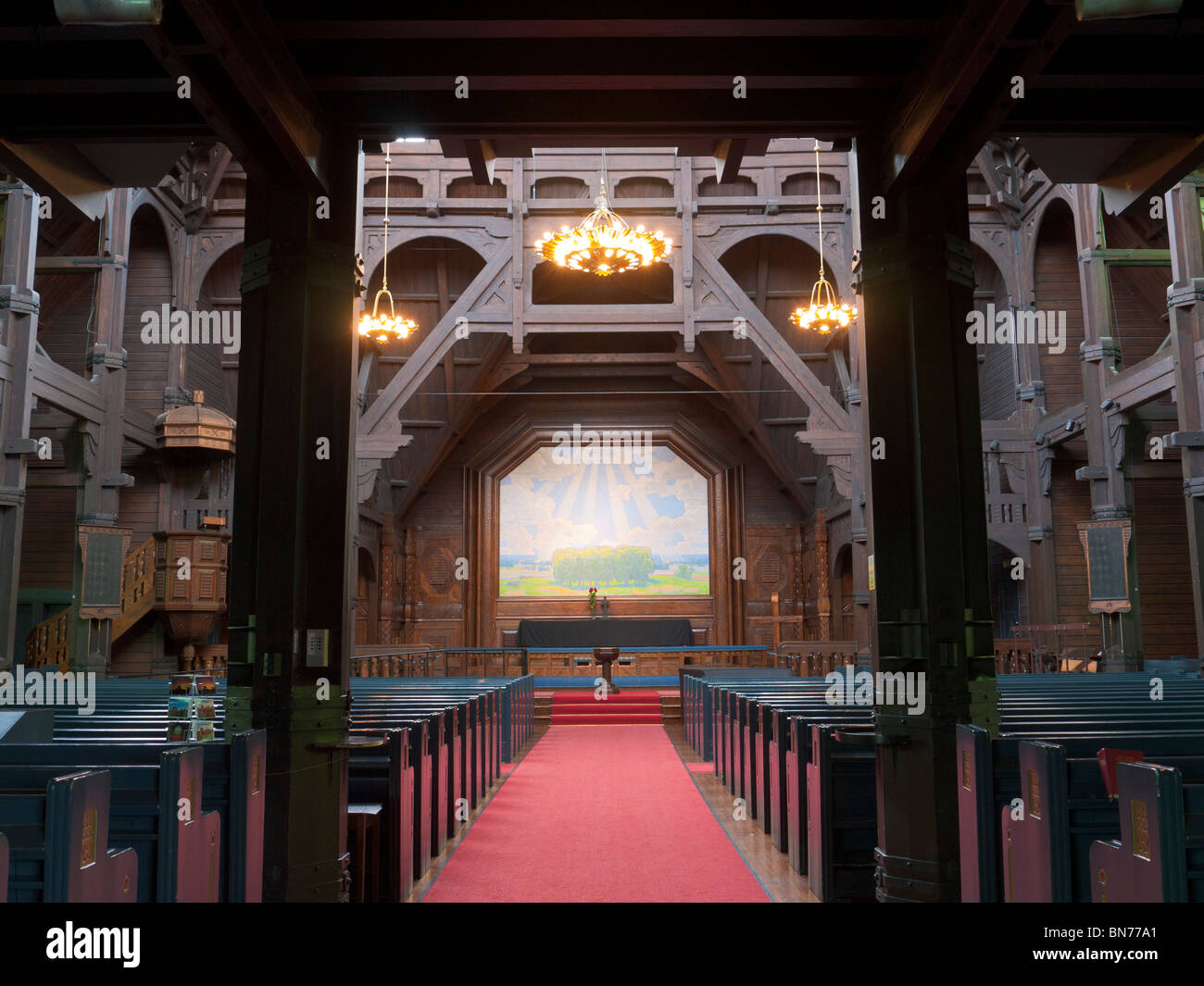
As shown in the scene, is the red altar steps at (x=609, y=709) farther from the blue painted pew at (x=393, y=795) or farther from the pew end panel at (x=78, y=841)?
the pew end panel at (x=78, y=841)

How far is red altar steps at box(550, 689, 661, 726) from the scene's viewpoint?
1428cm

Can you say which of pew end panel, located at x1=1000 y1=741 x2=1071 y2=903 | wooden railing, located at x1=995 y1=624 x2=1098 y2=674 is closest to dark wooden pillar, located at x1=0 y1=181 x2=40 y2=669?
pew end panel, located at x1=1000 y1=741 x2=1071 y2=903

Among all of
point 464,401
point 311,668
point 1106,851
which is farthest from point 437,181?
point 1106,851

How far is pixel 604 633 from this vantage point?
2164cm

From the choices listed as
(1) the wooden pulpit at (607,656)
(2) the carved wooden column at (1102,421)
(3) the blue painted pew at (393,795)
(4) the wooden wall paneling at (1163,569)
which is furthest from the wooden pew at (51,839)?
(4) the wooden wall paneling at (1163,569)

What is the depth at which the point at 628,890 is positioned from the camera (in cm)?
489

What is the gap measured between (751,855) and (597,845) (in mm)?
908

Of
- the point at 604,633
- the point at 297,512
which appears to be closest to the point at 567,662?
the point at 604,633

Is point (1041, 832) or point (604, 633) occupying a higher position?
point (604, 633)

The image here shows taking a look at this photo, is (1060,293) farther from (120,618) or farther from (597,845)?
(120,618)

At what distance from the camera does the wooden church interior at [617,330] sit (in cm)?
359

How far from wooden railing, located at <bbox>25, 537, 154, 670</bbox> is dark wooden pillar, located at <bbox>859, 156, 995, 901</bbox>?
12611 millimetres

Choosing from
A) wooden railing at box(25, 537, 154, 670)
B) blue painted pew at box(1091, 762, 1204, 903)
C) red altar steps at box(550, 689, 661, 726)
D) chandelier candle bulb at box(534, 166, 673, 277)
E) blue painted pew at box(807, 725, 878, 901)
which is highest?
chandelier candle bulb at box(534, 166, 673, 277)

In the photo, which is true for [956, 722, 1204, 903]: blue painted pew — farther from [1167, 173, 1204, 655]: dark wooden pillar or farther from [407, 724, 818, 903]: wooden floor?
[1167, 173, 1204, 655]: dark wooden pillar
